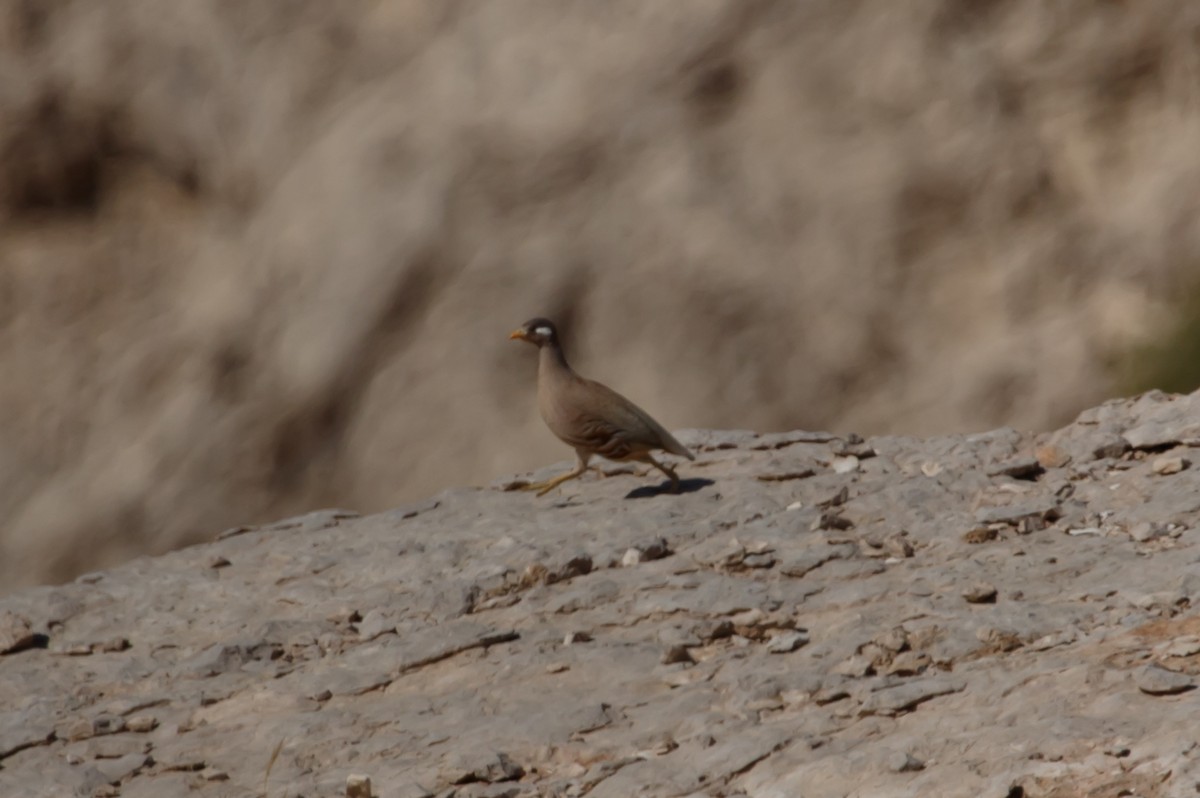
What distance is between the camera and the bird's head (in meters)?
8.49

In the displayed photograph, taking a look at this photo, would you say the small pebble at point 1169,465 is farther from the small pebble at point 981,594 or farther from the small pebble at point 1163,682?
the small pebble at point 1163,682

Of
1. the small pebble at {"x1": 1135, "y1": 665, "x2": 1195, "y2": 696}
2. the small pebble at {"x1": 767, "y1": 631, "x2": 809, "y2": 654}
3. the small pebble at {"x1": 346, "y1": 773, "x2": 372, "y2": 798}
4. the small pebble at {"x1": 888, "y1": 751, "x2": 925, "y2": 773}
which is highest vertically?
the small pebble at {"x1": 767, "y1": 631, "x2": 809, "y2": 654}

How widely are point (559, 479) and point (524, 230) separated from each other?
168 cm

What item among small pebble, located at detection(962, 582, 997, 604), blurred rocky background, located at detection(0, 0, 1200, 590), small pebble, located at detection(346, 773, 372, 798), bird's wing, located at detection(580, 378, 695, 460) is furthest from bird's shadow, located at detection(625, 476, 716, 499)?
small pebble, located at detection(346, 773, 372, 798)

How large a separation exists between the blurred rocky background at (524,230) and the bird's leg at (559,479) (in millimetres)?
897

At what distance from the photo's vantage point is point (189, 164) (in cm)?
1009

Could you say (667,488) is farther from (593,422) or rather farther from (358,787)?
(358,787)

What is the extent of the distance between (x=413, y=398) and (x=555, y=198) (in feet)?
4.34

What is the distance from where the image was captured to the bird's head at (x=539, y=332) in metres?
8.49

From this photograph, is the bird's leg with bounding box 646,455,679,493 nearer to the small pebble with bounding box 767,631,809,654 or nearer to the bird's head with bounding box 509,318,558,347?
the bird's head with bounding box 509,318,558,347

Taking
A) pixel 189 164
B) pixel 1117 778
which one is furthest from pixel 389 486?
pixel 1117 778

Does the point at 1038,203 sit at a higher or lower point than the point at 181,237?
lower

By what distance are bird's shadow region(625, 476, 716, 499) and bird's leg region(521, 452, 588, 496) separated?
1.08 ft

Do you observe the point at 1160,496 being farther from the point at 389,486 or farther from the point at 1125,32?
the point at 389,486
